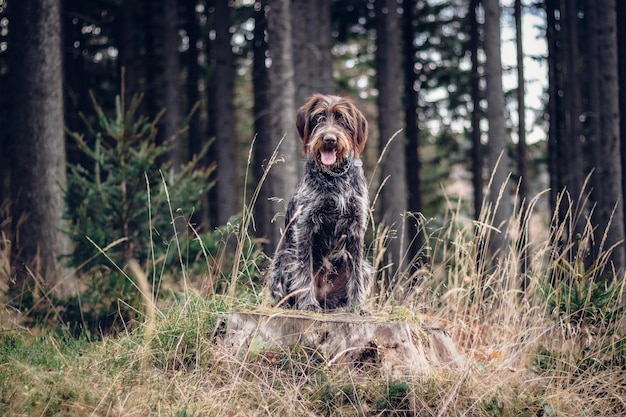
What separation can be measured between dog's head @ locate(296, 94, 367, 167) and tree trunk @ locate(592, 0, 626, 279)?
7169 millimetres

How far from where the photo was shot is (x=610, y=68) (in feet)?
36.5

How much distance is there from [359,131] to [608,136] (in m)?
7.73

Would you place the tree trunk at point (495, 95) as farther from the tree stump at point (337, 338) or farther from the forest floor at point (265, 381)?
the tree stump at point (337, 338)

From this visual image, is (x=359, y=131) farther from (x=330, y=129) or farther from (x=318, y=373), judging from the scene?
(x=318, y=373)

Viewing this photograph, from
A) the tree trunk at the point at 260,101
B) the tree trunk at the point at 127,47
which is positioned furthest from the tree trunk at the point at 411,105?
the tree trunk at the point at 127,47

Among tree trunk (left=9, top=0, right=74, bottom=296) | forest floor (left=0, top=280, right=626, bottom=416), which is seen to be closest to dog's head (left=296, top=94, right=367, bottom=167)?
forest floor (left=0, top=280, right=626, bottom=416)

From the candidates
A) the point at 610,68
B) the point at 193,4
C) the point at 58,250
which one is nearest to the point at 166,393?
the point at 58,250

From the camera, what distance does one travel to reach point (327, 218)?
473cm

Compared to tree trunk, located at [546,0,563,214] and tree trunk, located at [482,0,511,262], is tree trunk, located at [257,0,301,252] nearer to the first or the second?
tree trunk, located at [482,0,511,262]

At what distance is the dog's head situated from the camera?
177 inches

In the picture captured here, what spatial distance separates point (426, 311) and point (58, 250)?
531 cm

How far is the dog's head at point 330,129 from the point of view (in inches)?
177

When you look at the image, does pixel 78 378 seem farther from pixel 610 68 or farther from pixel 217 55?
pixel 217 55

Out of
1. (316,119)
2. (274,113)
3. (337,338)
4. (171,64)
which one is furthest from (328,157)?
(171,64)
